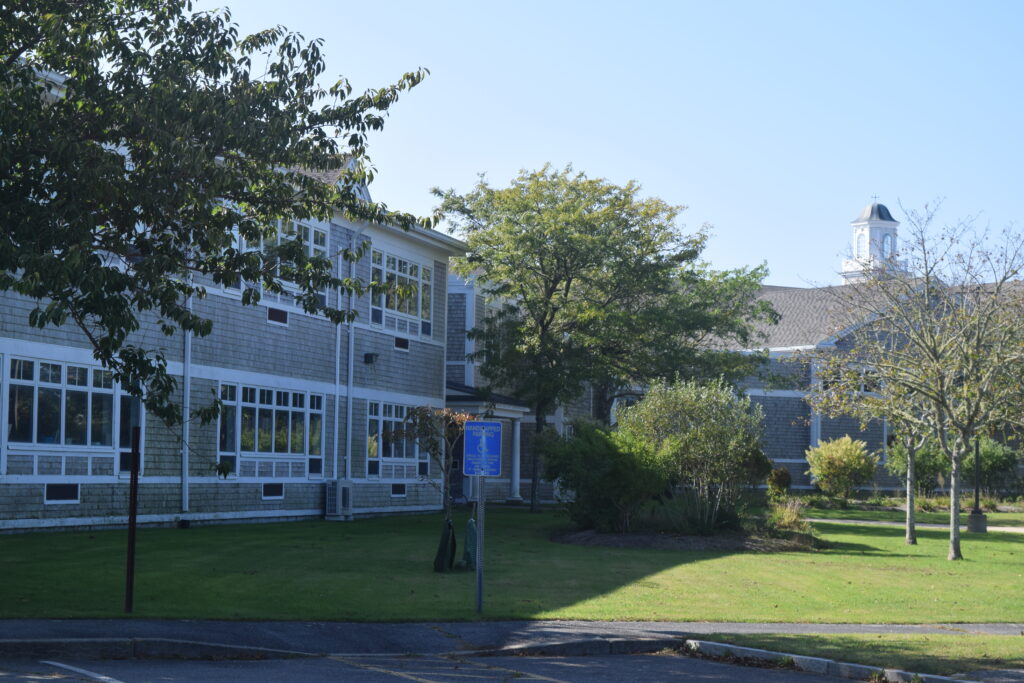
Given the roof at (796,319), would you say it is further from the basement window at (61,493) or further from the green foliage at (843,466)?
the basement window at (61,493)

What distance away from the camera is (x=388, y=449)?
33.2 meters

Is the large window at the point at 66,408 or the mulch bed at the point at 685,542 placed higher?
the large window at the point at 66,408

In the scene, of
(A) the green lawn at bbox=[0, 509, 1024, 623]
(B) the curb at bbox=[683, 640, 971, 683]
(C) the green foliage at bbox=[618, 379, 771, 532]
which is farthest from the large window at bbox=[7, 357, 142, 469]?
(B) the curb at bbox=[683, 640, 971, 683]

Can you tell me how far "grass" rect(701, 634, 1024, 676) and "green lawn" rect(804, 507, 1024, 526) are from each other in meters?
24.3

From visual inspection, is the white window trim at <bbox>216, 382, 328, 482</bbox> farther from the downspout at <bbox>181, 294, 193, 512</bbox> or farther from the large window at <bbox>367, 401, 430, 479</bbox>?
the large window at <bbox>367, 401, 430, 479</bbox>

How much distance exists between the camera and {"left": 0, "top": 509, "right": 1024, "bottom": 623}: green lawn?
1406 centimetres

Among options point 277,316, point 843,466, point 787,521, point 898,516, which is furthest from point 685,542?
point 843,466

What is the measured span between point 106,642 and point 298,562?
26.9 ft

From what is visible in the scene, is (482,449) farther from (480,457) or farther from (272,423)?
(272,423)

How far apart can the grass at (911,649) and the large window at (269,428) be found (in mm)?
15947

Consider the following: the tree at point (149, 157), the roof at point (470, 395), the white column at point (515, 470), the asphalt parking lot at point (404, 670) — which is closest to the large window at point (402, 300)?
the roof at point (470, 395)

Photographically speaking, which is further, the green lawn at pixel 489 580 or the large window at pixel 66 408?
the large window at pixel 66 408

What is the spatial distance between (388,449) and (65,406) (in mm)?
12100

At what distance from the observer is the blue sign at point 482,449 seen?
1374 centimetres
